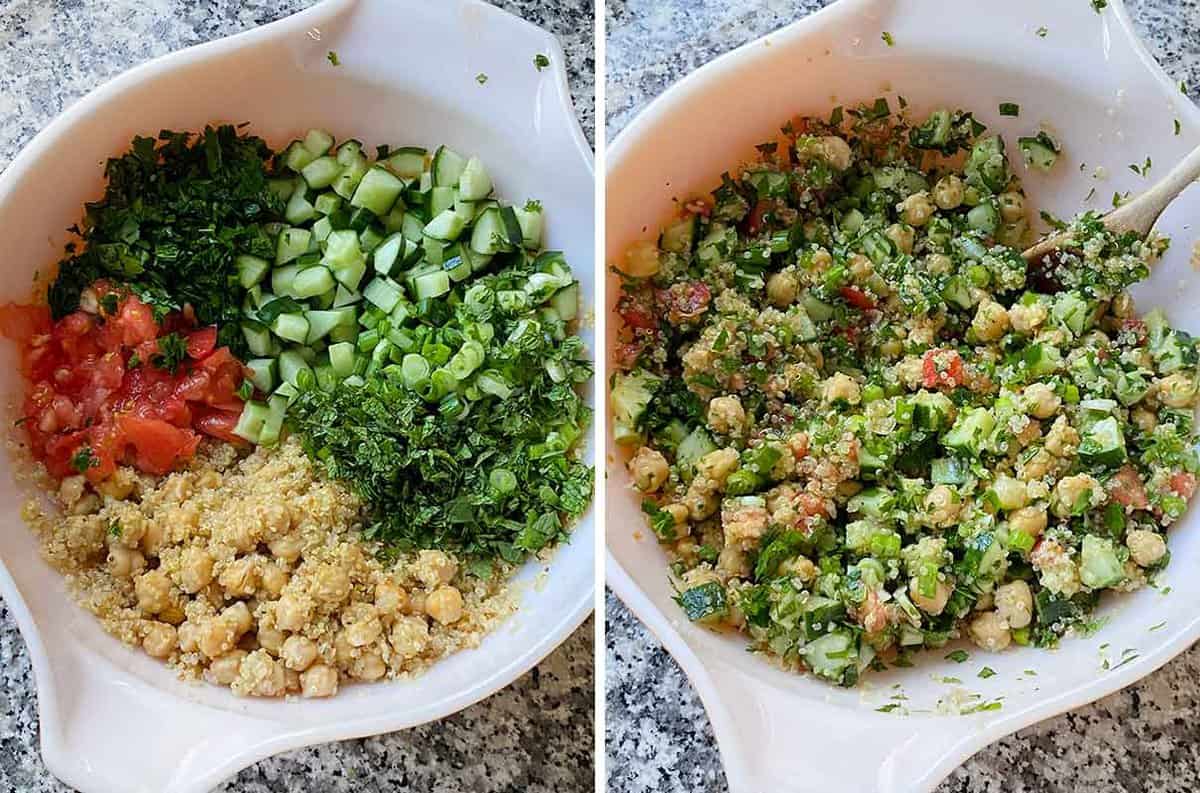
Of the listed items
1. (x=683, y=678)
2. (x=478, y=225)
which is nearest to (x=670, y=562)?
(x=683, y=678)

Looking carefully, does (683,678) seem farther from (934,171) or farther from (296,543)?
(934,171)

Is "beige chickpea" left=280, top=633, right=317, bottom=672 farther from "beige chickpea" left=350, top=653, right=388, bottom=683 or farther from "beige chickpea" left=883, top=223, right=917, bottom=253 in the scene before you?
"beige chickpea" left=883, top=223, right=917, bottom=253

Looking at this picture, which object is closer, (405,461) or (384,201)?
(405,461)

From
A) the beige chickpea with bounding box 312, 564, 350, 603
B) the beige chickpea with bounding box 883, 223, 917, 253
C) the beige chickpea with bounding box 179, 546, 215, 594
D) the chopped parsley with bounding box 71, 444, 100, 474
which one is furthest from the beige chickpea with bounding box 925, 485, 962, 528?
the chopped parsley with bounding box 71, 444, 100, 474

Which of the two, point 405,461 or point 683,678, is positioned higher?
point 405,461

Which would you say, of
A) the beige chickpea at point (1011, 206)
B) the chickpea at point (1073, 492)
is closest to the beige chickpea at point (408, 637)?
the chickpea at point (1073, 492)

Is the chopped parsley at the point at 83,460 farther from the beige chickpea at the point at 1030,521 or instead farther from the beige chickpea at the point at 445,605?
the beige chickpea at the point at 1030,521
